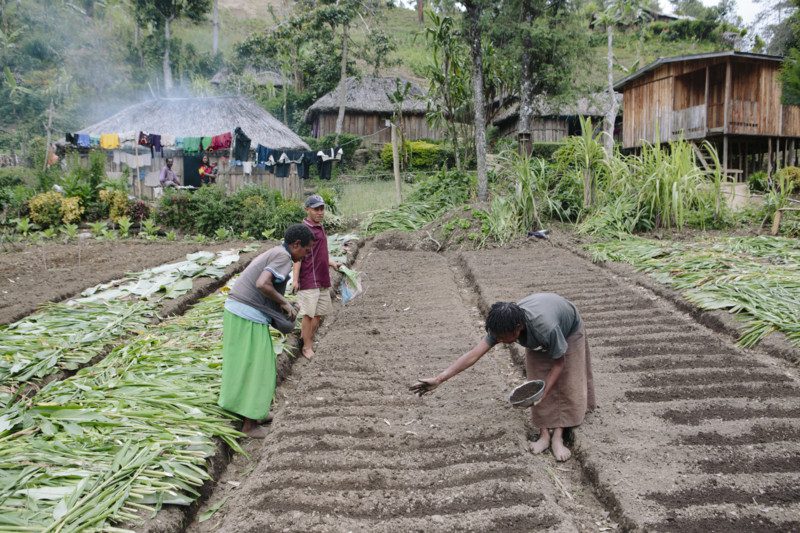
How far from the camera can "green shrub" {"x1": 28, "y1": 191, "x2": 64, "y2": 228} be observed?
13906mm

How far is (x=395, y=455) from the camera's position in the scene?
11.9 feet

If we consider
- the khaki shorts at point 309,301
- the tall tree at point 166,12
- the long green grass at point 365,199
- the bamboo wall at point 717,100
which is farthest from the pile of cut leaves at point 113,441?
the tall tree at point 166,12

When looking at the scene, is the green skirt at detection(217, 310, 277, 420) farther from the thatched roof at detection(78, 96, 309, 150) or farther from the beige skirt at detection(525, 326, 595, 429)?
the thatched roof at detection(78, 96, 309, 150)

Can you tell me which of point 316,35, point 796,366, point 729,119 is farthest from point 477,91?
point 316,35

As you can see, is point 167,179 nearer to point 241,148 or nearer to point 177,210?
point 241,148

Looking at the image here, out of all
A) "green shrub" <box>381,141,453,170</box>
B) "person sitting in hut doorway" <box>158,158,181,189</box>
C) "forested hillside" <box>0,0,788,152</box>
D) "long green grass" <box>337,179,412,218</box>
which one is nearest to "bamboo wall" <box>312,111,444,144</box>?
"forested hillside" <box>0,0,788,152</box>

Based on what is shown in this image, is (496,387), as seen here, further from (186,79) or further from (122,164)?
(186,79)

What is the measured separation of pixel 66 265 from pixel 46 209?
4.77 meters

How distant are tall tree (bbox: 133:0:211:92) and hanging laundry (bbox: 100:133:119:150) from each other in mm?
12510

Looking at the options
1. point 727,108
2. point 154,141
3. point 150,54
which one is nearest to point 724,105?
point 727,108

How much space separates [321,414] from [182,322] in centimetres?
248

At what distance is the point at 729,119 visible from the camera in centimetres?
1770

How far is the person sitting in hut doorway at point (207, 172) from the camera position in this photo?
1780cm

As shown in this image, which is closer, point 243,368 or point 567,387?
point 567,387
